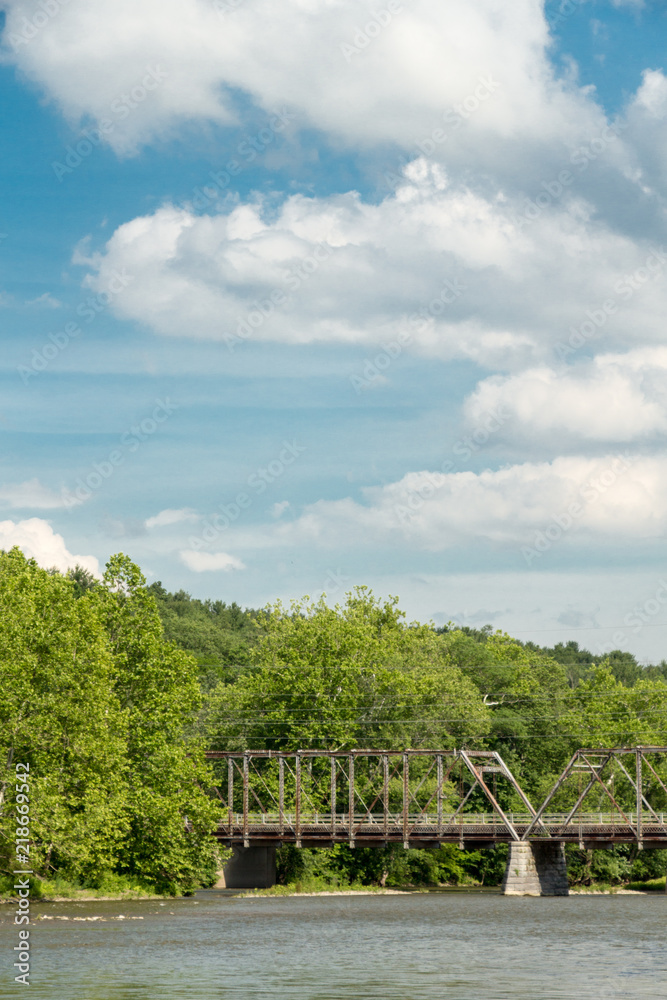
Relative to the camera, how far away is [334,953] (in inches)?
1876

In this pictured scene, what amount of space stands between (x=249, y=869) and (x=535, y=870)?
20594mm

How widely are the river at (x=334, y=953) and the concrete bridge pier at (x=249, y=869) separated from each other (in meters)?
21.6

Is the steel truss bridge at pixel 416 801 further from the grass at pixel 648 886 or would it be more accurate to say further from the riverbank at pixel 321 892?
the grass at pixel 648 886

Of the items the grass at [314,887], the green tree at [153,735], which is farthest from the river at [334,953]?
the grass at [314,887]

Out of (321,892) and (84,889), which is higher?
(84,889)

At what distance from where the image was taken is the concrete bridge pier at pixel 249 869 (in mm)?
96250

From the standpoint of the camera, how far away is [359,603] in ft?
389

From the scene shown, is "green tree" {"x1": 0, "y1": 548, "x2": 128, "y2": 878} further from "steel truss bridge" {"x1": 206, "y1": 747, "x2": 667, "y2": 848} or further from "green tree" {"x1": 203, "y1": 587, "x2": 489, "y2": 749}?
"green tree" {"x1": 203, "y1": 587, "x2": 489, "y2": 749}

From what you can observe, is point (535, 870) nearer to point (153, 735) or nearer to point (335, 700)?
point (335, 700)

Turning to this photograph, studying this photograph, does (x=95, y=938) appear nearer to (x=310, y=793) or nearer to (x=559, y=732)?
(x=310, y=793)

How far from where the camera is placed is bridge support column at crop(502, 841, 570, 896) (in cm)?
9038

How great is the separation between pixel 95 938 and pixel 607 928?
24.9m

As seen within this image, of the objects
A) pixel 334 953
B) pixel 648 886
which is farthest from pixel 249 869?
pixel 334 953

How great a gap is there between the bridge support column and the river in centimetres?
1512
